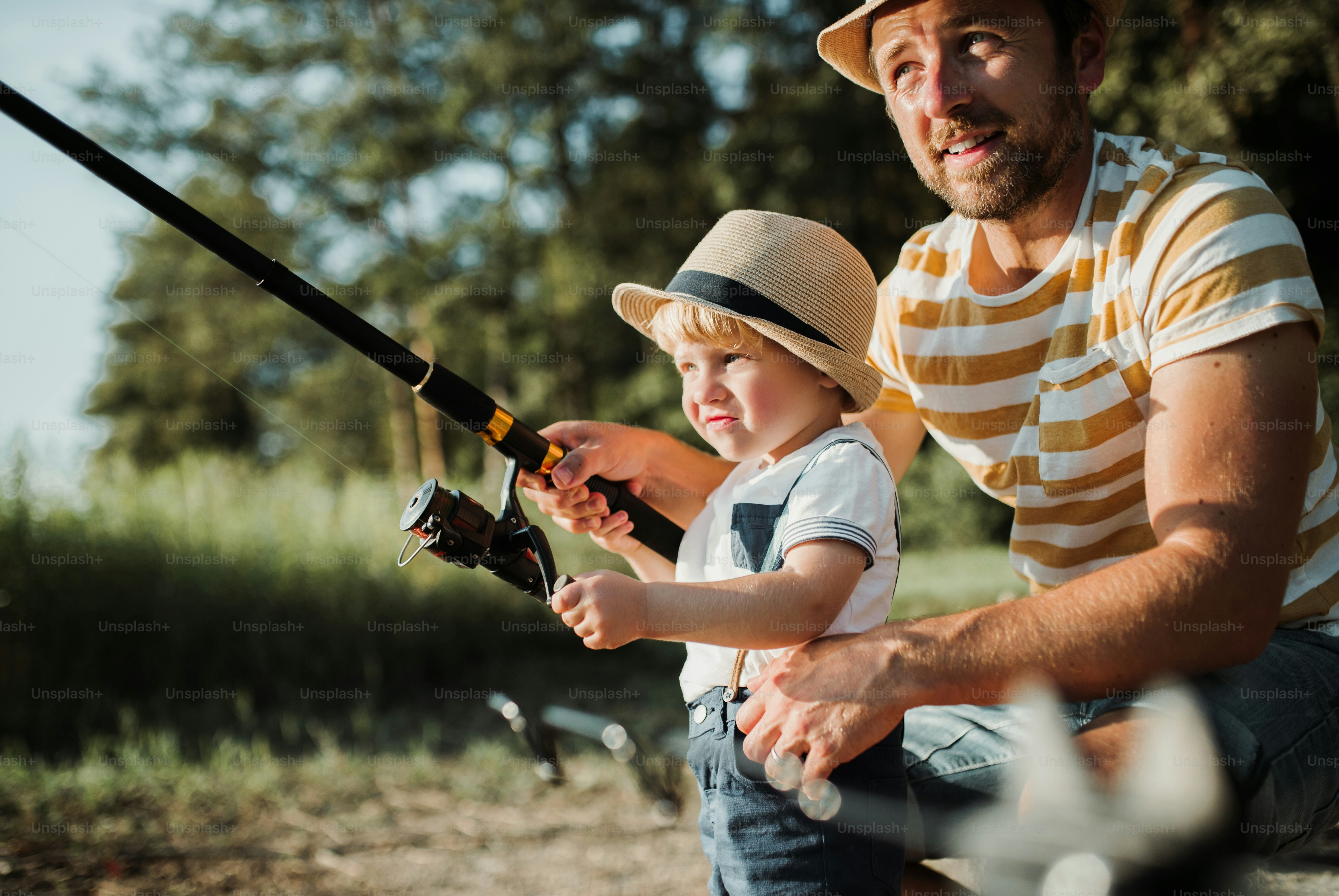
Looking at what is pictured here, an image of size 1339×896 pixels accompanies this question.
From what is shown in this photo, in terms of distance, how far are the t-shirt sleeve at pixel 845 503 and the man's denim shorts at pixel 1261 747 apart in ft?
1.64

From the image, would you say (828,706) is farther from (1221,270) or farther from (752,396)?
(1221,270)

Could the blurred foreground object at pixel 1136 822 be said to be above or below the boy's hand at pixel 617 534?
below

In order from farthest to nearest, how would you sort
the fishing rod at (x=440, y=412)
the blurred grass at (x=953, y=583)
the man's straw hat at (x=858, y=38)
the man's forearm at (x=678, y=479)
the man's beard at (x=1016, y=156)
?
the blurred grass at (x=953, y=583) < the man's forearm at (x=678, y=479) < the man's straw hat at (x=858, y=38) < the man's beard at (x=1016, y=156) < the fishing rod at (x=440, y=412)

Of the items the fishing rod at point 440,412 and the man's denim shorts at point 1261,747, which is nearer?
the man's denim shorts at point 1261,747

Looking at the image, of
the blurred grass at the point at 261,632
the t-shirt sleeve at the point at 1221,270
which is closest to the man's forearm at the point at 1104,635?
the t-shirt sleeve at the point at 1221,270

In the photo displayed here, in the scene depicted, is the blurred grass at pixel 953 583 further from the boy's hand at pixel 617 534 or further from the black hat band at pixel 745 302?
the black hat band at pixel 745 302

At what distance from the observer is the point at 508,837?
158 inches

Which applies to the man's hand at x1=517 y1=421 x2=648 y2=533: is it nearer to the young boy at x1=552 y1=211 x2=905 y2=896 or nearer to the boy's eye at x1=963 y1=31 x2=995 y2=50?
the young boy at x1=552 y1=211 x2=905 y2=896

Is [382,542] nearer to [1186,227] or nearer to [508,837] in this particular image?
[508,837]

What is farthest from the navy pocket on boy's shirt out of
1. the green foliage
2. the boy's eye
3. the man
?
the green foliage

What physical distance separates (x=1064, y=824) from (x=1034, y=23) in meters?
1.74

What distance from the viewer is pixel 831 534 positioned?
183 centimetres

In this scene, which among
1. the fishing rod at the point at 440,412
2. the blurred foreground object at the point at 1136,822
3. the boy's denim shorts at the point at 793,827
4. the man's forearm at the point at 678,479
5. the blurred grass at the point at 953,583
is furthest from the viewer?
the blurred grass at the point at 953,583

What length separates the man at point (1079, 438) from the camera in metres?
1.74
